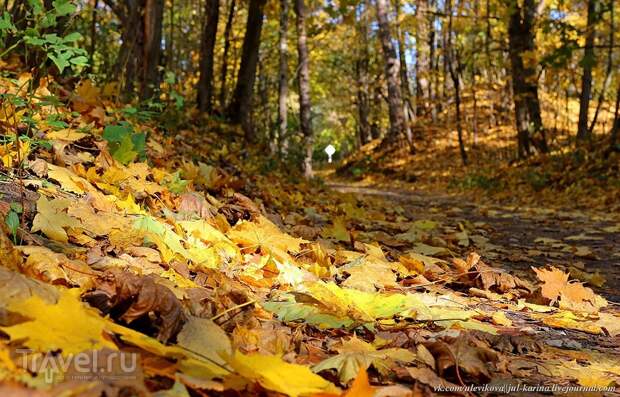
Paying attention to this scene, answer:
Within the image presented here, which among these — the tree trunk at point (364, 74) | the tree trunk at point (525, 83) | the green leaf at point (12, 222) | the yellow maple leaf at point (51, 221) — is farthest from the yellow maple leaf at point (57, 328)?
the tree trunk at point (364, 74)

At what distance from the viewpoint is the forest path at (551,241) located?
306cm

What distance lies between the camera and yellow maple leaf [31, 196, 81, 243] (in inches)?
65.5

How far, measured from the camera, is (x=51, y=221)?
1.71m

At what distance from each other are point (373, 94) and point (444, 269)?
1142 inches

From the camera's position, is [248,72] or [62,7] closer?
[62,7]

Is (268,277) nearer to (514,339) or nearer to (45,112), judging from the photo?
(514,339)

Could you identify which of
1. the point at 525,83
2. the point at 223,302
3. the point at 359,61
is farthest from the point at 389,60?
the point at 223,302

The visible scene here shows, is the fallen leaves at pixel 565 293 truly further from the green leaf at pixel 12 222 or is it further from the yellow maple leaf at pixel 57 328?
the green leaf at pixel 12 222

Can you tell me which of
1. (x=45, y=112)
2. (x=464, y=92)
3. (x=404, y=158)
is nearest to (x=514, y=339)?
(x=45, y=112)

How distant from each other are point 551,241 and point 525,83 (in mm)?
7435

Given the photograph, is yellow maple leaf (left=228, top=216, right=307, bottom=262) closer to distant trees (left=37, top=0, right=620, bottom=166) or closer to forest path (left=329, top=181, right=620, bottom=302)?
forest path (left=329, top=181, right=620, bottom=302)

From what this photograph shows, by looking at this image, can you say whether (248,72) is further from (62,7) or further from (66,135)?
(62,7)

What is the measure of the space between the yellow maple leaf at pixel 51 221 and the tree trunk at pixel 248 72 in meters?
6.64

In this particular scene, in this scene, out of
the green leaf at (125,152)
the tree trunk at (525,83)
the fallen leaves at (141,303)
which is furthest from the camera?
the tree trunk at (525,83)
